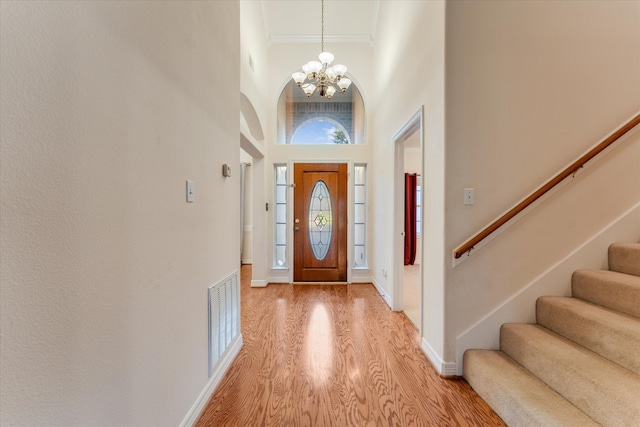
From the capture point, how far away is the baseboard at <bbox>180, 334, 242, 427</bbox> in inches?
59.2

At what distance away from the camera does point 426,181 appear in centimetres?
228

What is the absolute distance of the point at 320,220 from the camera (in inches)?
181

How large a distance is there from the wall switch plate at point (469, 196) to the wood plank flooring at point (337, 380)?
1.25m

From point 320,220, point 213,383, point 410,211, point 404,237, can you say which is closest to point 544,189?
point 404,237

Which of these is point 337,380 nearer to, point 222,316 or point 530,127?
point 222,316

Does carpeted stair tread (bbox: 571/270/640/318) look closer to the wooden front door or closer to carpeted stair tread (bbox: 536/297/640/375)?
carpeted stair tread (bbox: 536/297/640/375)

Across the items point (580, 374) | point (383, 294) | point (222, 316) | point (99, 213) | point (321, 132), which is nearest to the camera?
point (99, 213)

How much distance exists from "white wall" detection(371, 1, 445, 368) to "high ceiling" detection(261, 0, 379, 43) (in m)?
0.35

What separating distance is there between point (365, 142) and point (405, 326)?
2.92m

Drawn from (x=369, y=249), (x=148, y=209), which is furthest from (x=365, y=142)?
(x=148, y=209)

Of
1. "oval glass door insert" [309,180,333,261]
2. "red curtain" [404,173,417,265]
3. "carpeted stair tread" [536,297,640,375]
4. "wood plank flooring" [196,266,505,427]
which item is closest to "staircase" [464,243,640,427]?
"carpeted stair tread" [536,297,640,375]

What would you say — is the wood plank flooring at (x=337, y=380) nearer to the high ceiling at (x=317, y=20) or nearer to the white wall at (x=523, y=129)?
the white wall at (x=523, y=129)

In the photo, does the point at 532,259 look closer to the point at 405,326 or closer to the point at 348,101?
the point at 405,326

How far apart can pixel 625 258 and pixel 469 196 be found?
1115 mm
